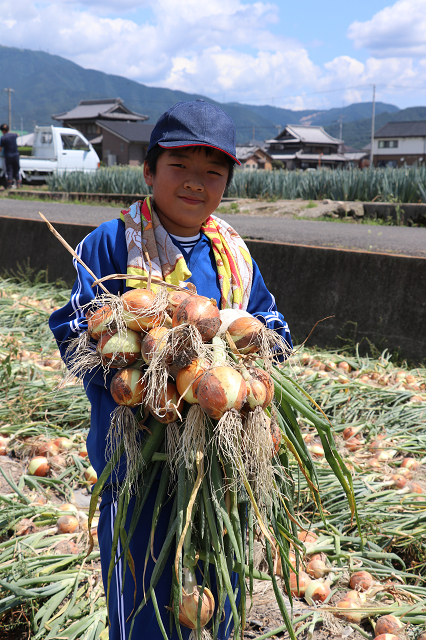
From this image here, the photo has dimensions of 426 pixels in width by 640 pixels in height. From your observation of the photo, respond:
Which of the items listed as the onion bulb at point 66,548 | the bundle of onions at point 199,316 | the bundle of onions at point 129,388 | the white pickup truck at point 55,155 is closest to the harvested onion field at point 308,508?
the onion bulb at point 66,548

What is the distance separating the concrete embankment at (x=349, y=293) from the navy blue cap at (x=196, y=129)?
256 cm

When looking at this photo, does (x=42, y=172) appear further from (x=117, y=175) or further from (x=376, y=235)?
(x=376, y=235)

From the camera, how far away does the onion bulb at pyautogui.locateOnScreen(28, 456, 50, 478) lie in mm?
2379

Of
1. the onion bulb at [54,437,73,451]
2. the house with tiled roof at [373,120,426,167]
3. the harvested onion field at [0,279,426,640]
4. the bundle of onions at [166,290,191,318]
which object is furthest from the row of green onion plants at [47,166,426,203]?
the house with tiled roof at [373,120,426,167]

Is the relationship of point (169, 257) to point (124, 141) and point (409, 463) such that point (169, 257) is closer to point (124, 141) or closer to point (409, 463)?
point (409, 463)

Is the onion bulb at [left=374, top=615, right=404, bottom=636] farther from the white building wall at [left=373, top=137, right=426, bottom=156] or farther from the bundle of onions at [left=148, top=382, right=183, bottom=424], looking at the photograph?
the white building wall at [left=373, top=137, right=426, bottom=156]

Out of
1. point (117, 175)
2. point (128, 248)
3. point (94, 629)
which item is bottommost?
point (94, 629)

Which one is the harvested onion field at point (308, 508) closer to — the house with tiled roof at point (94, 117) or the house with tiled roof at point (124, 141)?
the house with tiled roof at point (124, 141)

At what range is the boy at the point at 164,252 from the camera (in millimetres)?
1188

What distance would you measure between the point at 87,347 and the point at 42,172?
53.0 feet

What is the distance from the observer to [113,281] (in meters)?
1.30

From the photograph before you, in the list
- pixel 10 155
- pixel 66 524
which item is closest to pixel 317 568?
pixel 66 524

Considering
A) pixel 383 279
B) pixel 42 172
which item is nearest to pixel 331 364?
pixel 383 279

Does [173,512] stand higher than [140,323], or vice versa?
[140,323]
